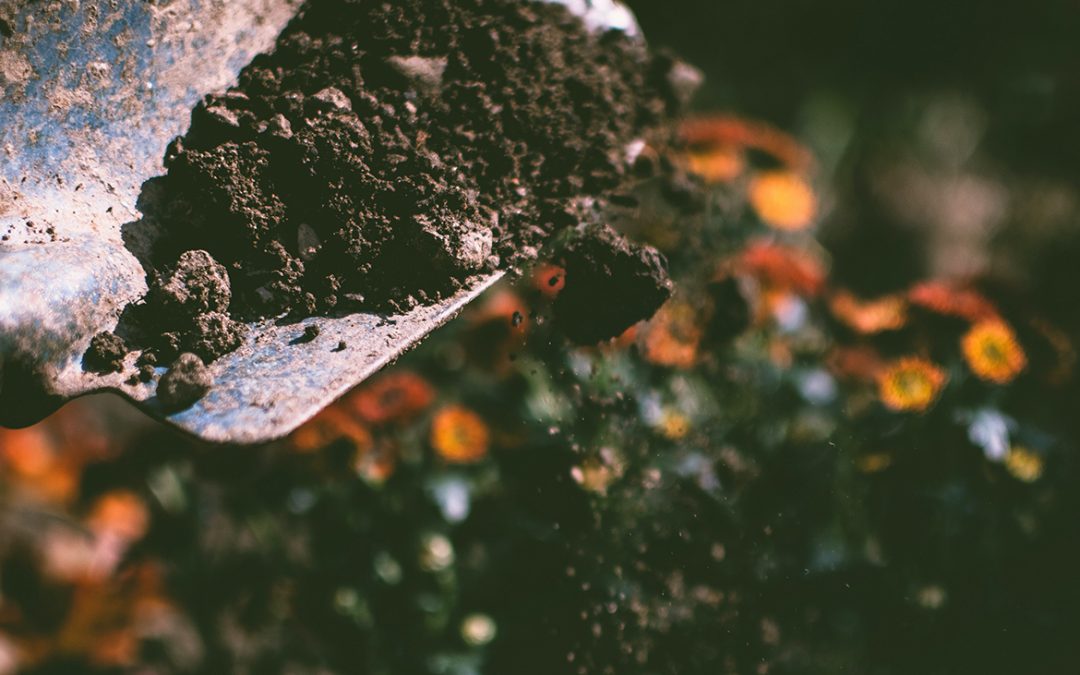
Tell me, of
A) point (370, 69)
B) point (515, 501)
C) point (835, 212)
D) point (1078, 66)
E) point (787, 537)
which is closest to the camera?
point (370, 69)

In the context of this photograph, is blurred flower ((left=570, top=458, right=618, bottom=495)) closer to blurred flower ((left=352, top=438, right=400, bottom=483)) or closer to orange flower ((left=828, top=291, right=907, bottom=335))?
blurred flower ((left=352, top=438, right=400, bottom=483))

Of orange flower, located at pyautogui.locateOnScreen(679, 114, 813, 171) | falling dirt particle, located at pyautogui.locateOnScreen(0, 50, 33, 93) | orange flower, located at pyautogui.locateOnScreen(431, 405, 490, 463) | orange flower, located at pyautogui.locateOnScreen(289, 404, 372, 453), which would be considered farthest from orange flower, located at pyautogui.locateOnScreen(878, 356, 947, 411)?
falling dirt particle, located at pyautogui.locateOnScreen(0, 50, 33, 93)

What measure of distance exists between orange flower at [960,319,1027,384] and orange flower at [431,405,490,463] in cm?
92

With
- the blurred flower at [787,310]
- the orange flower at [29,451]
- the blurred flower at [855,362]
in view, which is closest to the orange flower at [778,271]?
the blurred flower at [787,310]

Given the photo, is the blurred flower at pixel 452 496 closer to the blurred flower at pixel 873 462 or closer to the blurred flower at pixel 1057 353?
the blurred flower at pixel 873 462

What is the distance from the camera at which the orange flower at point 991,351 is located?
4.48 feet

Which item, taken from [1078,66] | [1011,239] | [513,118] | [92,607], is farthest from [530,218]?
[1078,66]

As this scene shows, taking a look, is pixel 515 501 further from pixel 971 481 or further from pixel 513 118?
pixel 971 481

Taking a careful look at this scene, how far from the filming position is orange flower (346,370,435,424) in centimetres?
147

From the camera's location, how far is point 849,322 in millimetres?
1617

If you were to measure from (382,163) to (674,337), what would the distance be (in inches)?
24.8

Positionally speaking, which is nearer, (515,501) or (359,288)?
(359,288)

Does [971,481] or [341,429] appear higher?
[971,481]

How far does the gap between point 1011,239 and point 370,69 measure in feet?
10.6
